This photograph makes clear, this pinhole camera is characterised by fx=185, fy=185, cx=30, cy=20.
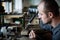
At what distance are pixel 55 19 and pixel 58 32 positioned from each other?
115 mm

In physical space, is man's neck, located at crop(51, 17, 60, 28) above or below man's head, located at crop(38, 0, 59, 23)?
below

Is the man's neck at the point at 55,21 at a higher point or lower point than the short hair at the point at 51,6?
lower

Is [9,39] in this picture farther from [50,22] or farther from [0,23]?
[0,23]

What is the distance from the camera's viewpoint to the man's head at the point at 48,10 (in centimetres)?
149

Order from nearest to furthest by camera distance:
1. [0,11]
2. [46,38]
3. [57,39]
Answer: [46,38] < [57,39] < [0,11]

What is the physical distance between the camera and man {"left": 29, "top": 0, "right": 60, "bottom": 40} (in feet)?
4.87

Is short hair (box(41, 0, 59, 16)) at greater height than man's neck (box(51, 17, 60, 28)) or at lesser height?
greater

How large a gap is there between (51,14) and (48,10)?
0.13 ft

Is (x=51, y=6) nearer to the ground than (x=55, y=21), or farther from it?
farther from it

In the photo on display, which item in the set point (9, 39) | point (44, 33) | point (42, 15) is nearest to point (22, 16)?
point (9, 39)

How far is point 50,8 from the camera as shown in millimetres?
1482

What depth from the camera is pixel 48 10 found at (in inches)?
59.1

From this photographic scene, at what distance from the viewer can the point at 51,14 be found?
1.50 metres

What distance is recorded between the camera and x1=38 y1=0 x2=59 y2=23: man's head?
149cm
